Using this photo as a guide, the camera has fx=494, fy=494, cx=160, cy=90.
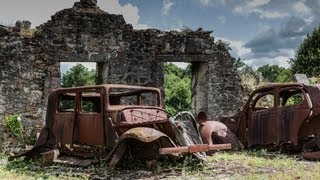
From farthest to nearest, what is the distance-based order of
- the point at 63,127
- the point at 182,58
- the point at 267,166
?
the point at 182,58 → the point at 63,127 → the point at 267,166

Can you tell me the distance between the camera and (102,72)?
14.1 meters

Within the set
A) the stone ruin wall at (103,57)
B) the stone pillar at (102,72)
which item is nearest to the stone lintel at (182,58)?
the stone ruin wall at (103,57)

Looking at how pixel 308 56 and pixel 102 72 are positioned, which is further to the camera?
pixel 308 56

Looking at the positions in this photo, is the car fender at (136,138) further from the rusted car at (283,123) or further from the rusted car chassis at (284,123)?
the rusted car chassis at (284,123)

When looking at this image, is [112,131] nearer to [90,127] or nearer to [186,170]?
[90,127]

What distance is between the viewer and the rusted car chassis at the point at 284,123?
941 cm

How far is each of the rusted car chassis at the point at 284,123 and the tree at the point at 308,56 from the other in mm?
17511

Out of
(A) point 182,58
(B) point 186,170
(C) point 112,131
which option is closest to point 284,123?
(B) point 186,170

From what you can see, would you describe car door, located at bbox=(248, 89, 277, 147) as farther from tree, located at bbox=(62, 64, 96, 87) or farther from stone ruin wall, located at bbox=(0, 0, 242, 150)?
tree, located at bbox=(62, 64, 96, 87)

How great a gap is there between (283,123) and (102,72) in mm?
6116

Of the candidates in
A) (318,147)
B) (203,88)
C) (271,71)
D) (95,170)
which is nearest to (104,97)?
(95,170)

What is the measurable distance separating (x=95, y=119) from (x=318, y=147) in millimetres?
4213

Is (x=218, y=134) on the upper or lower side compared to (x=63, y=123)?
lower

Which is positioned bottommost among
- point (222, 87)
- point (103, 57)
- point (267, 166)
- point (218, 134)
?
point (267, 166)
